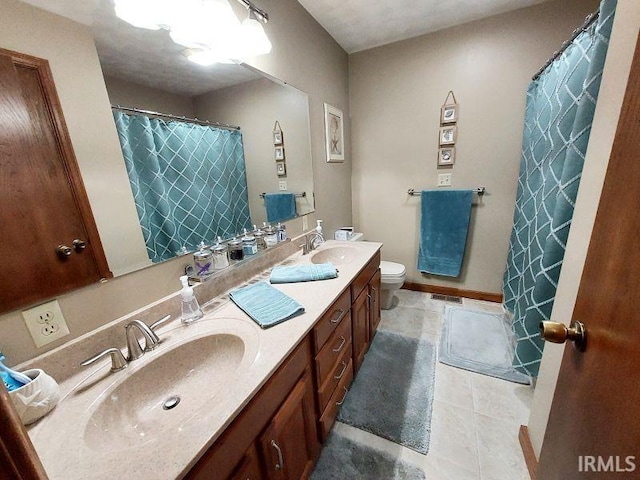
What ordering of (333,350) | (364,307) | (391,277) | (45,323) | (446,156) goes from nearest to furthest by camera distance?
(45,323) < (333,350) < (364,307) < (391,277) < (446,156)

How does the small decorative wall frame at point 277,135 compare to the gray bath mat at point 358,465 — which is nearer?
the gray bath mat at point 358,465

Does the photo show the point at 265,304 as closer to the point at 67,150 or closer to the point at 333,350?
the point at 333,350

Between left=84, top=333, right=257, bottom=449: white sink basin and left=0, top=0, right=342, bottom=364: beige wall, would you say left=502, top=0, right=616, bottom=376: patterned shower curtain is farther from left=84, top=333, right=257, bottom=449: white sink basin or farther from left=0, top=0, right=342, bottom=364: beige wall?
left=0, top=0, right=342, bottom=364: beige wall

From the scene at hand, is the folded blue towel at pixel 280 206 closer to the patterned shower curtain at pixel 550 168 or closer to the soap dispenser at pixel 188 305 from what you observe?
the soap dispenser at pixel 188 305

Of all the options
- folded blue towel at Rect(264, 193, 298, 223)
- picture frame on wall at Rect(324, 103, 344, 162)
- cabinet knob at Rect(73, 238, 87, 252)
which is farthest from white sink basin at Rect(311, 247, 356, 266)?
cabinet knob at Rect(73, 238, 87, 252)

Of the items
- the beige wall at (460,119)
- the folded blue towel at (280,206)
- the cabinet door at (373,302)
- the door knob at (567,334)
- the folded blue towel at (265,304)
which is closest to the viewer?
the door knob at (567,334)

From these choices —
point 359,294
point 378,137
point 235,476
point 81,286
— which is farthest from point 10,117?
point 378,137

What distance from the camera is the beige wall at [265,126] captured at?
122 centimetres

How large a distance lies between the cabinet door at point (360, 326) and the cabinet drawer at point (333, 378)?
0.11 metres

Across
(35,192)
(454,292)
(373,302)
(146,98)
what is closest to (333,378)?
(373,302)

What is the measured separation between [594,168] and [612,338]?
62cm

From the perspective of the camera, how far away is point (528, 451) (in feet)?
3.65

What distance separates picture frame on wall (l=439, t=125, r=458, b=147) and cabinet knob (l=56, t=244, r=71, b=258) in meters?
2.44

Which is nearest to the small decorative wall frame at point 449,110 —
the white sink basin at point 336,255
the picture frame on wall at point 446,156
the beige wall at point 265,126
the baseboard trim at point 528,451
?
the picture frame on wall at point 446,156
